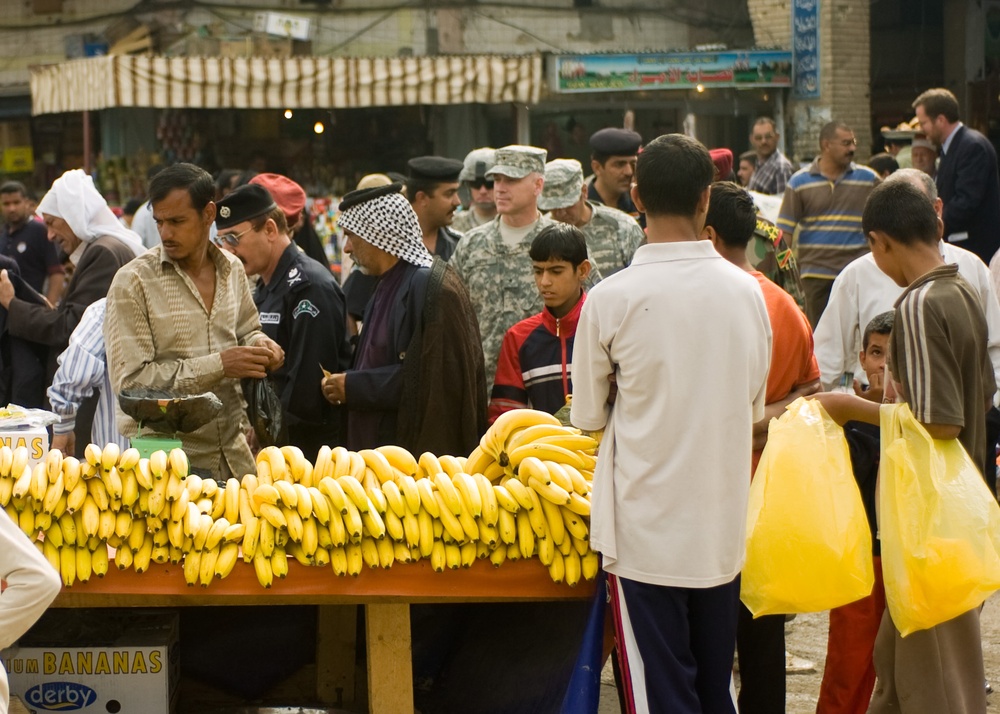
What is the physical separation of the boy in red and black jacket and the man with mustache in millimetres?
4102

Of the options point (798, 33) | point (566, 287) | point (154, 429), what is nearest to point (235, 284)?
point (154, 429)

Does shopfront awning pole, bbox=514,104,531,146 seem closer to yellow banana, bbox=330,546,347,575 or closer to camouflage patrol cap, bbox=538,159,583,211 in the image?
camouflage patrol cap, bbox=538,159,583,211

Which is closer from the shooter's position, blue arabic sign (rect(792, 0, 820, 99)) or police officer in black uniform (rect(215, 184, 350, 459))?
police officer in black uniform (rect(215, 184, 350, 459))

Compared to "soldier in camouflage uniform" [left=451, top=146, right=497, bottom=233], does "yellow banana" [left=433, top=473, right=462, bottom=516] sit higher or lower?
lower

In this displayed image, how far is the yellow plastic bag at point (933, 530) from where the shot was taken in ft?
11.4

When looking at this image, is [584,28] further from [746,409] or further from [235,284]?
[746,409]

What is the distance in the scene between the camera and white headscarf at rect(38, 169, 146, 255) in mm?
6195

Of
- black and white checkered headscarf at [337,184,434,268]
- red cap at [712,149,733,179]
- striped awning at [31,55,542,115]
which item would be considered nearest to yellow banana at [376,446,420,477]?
black and white checkered headscarf at [337,184,434,268]

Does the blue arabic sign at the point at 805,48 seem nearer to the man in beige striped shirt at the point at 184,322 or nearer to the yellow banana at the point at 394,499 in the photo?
the man in beige striped shirt at the point at 184,322

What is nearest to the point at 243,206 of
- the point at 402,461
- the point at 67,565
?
the point at 402,461

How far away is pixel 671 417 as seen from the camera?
3.22 m

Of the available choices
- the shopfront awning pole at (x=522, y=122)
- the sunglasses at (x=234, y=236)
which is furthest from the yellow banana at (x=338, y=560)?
the shopfront awning pole at (x=522, y=122)

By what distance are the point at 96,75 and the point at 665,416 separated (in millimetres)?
15127

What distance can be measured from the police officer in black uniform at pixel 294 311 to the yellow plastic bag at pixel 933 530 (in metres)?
2.43
